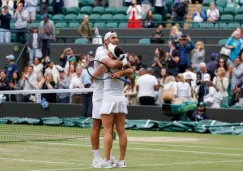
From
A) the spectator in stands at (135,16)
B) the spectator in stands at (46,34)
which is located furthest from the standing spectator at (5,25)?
the spectator in stands at (135,16)

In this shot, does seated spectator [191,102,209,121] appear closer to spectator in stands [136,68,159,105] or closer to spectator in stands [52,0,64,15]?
spectator in stands [136,68,159,105]

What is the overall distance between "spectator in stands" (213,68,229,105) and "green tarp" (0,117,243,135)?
1.52 meters

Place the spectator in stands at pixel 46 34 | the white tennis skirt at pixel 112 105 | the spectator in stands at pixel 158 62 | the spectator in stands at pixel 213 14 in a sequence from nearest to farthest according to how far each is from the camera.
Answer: the white tennis skirt at pixel 112 105
the spectator in stands at pixel 158 62
the spectator in stands at pixel 213 14
the spectator in stands at pixel 46 34

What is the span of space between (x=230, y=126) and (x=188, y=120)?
1.75 m

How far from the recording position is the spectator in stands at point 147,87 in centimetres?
2567

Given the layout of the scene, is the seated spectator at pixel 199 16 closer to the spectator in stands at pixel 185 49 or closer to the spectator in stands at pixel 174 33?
the spectator in stands at pixel 174 33

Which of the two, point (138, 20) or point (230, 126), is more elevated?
point (138, 20)

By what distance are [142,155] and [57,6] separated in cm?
2043

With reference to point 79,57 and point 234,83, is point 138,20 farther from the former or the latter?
point 234,83

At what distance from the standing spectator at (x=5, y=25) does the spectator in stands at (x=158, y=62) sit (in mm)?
7321

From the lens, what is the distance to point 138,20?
32.5 meters

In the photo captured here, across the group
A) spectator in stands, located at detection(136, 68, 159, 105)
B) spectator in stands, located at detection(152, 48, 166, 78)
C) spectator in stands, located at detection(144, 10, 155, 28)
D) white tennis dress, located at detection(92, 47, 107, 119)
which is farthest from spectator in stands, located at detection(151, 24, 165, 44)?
white tennis dress, located at detection(92, 47, 107, 119)

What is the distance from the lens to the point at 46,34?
1238 inches

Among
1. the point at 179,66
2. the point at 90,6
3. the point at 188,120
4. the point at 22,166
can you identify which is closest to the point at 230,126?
the point at 188,120
